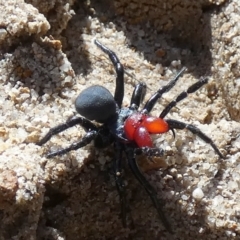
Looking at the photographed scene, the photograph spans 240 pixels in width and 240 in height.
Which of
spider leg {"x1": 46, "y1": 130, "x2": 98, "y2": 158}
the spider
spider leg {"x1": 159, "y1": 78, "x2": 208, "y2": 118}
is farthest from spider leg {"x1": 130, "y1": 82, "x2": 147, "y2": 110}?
spider leg {"x1": 46, "y1": 130, "x2": 98, "y2": 158}

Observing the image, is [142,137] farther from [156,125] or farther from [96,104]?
[96,104]

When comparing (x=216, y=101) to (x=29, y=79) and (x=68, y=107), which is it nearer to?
(x=68, y=107)

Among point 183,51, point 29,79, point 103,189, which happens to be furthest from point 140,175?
point 183,51

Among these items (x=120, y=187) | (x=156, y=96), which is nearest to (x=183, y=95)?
(x=156, y=96)

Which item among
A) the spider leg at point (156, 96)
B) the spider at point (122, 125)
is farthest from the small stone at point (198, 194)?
the spider leg at point (156, 96)

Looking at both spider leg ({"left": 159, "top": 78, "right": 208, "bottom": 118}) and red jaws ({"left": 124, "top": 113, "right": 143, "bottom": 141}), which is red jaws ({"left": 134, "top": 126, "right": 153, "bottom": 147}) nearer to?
red jaws ({"left": 124, "top": 113, "right": 143, "bottom": 141})

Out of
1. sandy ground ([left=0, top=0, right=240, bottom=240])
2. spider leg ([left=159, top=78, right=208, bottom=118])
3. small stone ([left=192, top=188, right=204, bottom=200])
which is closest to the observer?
sandy ground ([left=0, top=0, right=240, bottom=240])

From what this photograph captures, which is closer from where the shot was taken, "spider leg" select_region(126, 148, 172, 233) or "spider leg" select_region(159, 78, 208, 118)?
"spider leg" select_region(126, 148, 172, 233)

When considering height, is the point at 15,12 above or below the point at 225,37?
below
